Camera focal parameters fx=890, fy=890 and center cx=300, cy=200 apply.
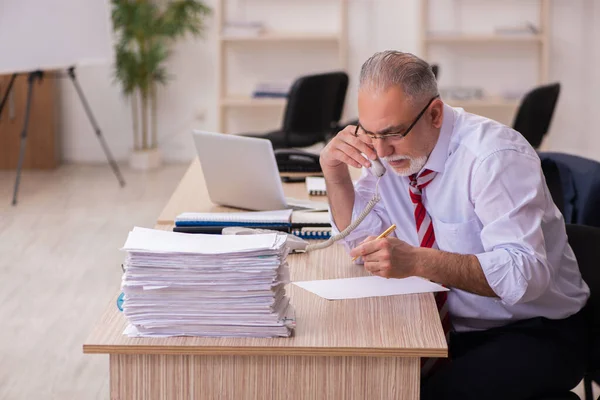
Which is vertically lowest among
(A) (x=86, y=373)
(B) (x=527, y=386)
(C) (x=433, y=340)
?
(A) (x=86, y=373)

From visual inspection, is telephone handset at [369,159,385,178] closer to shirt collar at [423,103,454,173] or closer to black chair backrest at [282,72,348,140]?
shirt collar at [423,103,454,173]

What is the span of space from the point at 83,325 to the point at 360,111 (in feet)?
6.73

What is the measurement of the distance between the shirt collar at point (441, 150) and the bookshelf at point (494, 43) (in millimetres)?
4323

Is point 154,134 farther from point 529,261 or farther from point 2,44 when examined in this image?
point 529,261

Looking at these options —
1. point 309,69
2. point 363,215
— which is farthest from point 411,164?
point 309,69

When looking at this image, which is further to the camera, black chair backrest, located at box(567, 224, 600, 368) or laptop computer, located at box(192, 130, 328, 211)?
laptop computer, located at box(192, 130, 328, 211)

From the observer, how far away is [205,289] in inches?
61.4

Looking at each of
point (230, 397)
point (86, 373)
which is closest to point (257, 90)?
point (86, 373)

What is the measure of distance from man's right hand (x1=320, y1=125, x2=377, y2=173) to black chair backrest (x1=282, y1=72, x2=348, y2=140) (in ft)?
9.53

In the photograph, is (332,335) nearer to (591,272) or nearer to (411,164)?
(411,164)

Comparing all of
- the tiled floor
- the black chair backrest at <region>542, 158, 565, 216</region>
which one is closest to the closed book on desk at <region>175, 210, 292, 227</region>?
the black chair backrest at <region>542, 158, 565, 216</region>

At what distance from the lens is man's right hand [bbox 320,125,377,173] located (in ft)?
6.19

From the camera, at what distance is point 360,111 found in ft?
5.99

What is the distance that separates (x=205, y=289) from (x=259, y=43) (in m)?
5.15
